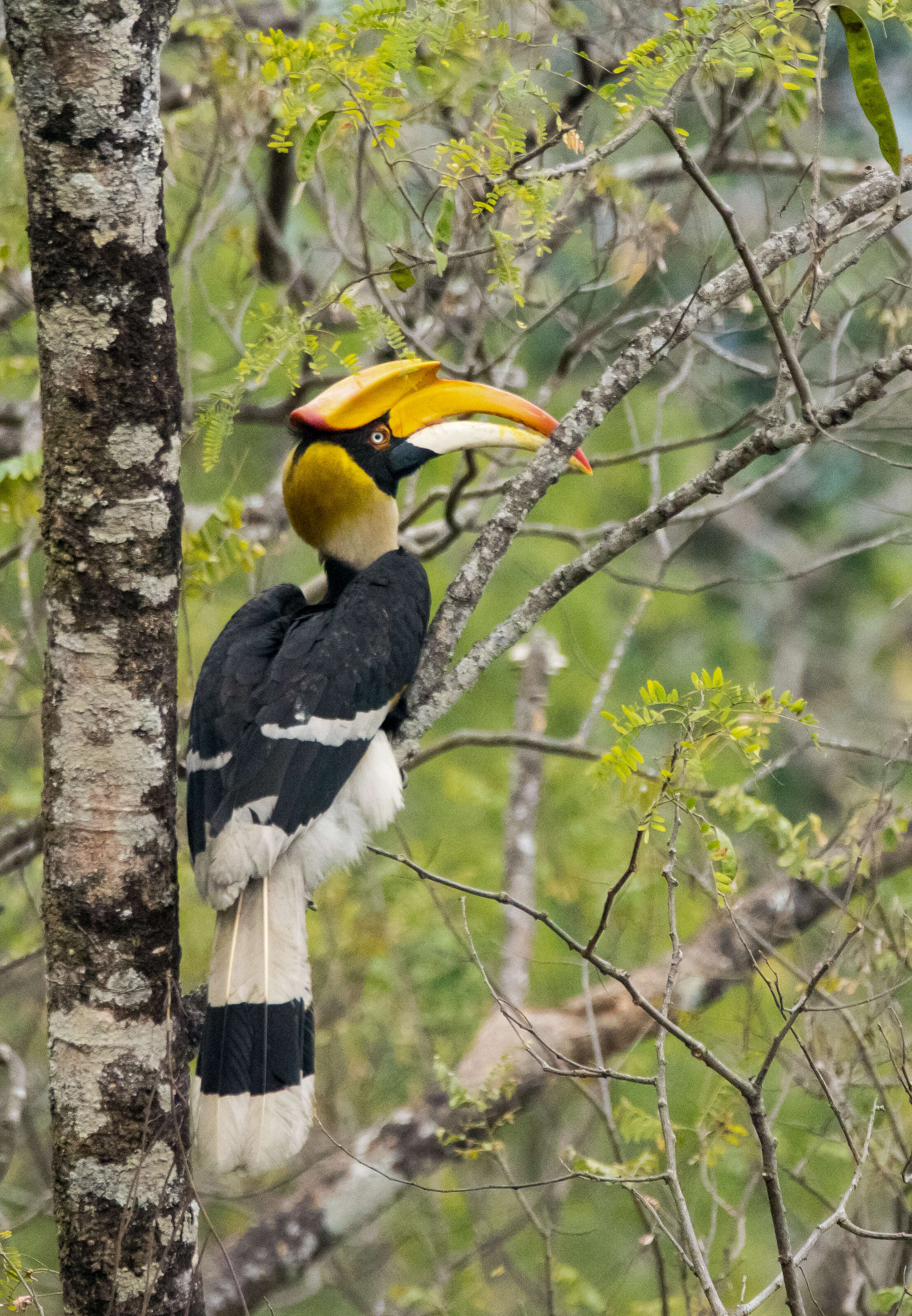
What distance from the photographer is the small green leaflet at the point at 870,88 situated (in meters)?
1.81

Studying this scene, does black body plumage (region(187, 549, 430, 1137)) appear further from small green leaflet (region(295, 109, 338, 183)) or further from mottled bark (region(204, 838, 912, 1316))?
mottled bark (region(204, 838, 912, 1316))

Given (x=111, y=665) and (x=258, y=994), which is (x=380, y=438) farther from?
(x=258, y=994)

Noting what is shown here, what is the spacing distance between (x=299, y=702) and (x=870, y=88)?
160 centimetres

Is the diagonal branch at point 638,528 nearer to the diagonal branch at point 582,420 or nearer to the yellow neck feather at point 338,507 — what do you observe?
the diagonal branch at point 582,420

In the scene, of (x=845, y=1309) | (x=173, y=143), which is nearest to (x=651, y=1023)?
(x=845, y=1309)

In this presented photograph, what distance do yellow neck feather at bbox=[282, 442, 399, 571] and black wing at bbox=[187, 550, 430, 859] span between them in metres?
0.30

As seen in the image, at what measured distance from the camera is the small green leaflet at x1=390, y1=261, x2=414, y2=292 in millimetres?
2068

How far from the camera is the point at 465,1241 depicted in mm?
4539

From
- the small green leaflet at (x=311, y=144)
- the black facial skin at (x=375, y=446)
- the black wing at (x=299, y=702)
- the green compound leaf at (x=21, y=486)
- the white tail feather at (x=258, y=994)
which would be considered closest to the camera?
the small green leaflet at (x=311, y=144)

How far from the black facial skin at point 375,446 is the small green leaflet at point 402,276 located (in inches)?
35.8

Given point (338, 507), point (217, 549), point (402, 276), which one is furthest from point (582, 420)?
point (217, 549)

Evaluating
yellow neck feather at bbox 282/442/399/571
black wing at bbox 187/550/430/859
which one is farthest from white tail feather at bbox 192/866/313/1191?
yellow neck feather at bbox 282/442/399/571

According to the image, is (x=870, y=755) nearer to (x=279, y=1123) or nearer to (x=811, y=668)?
(x=279, y=1123)

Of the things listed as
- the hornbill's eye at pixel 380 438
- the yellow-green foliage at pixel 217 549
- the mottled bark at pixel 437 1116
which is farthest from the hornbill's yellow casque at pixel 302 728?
the mottled bark at pixel 437 1116
